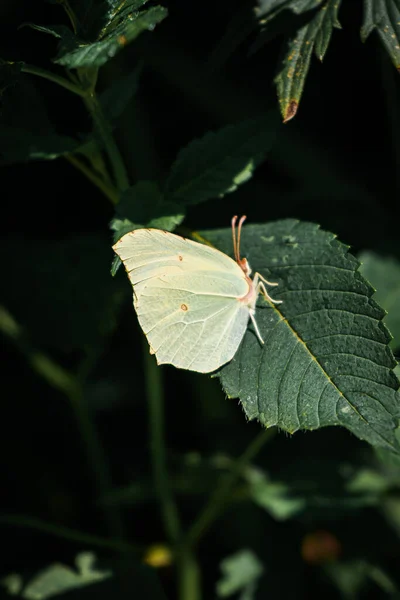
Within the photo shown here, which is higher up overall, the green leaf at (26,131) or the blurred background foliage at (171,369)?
the green leaf at (26,131)

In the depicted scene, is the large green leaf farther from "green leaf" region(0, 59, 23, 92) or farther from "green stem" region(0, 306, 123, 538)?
"green stem" region(0, 306, 123, 538)

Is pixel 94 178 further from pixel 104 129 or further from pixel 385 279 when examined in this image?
pixel 385 279

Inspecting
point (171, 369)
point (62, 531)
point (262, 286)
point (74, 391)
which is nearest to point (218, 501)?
point (62, 531)

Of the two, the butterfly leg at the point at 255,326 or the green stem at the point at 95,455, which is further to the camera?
the green stem at the point at 95,455

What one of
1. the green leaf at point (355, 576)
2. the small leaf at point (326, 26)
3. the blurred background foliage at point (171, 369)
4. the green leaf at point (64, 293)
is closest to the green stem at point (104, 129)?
the small leaf at point (326, 26)

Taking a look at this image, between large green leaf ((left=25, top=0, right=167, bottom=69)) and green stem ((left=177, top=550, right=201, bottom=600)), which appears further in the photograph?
green stem ((left=177, top=550, right=201, bottom=600))

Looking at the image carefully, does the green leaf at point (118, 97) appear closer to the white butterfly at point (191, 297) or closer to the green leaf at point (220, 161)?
the green leaf at point (220, 161)

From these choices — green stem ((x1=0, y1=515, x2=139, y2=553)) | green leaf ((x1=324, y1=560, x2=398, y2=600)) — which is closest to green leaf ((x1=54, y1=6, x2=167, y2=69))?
green stem ((x1=0, y1=515, x2=139, y2=553))
